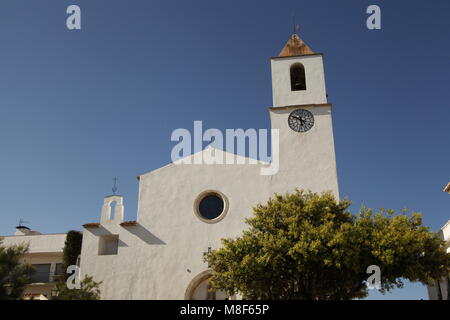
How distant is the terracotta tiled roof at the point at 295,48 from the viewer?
26250 mm

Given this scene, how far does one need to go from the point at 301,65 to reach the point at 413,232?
12719 mm

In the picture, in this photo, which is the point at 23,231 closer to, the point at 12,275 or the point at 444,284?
the point at 12,275

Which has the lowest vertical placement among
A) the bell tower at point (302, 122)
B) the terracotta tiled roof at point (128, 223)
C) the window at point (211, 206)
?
the terracotta tiled roof at point (128, 223)

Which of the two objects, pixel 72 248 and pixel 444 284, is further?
pixel 72 248

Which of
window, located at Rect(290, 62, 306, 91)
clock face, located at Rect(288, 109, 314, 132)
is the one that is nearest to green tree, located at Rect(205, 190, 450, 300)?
clock face, located at Rect(288, 109, 314, 132)

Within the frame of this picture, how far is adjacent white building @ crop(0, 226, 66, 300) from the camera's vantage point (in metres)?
26.7

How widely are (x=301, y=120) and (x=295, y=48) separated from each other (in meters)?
5.08

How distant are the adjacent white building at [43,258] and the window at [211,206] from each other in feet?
33.0

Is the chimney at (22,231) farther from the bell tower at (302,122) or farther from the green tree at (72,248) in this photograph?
the bell tower at (302,122)

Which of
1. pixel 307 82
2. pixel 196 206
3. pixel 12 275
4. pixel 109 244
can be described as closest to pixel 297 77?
pixel 307 82

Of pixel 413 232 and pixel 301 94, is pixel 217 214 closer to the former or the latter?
pixel 301 94

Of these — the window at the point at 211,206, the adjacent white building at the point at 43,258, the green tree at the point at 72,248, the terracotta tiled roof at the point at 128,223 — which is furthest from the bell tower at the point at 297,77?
the adjacent white building at the point at 43,258

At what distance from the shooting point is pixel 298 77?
2644 centimetres

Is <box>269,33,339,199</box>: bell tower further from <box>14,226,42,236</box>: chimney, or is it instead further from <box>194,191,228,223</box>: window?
<box>14,226,42,236</box>: chimney
